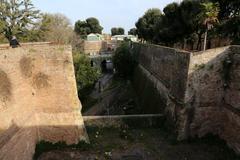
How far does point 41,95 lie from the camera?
36.2 feet

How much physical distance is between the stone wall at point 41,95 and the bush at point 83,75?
10.5 meters

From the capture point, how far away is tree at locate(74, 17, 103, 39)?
204ft

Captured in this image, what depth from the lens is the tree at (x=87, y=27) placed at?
62.1 m

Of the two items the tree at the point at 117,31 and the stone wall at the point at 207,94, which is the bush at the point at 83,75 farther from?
the tree at the point at 117,31

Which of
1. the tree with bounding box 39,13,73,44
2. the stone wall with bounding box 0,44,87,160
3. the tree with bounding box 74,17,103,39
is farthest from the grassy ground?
the tree with bounding box 74,17,103,39

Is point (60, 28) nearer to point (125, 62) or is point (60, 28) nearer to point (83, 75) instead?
point (125, 62)

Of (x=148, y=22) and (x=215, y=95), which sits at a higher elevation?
(x=148, y=22)

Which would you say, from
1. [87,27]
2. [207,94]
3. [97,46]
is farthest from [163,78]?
[87,27]

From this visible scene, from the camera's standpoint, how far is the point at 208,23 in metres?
16.1

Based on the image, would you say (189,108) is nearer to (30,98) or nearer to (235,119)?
(235,119)

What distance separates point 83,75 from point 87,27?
4382cm

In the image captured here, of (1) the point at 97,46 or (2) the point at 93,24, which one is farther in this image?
(2) the point at 93,24

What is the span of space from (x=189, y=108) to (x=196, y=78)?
4.44 feet

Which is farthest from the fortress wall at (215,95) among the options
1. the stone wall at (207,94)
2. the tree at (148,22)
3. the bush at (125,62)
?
the tree at (148,22)
